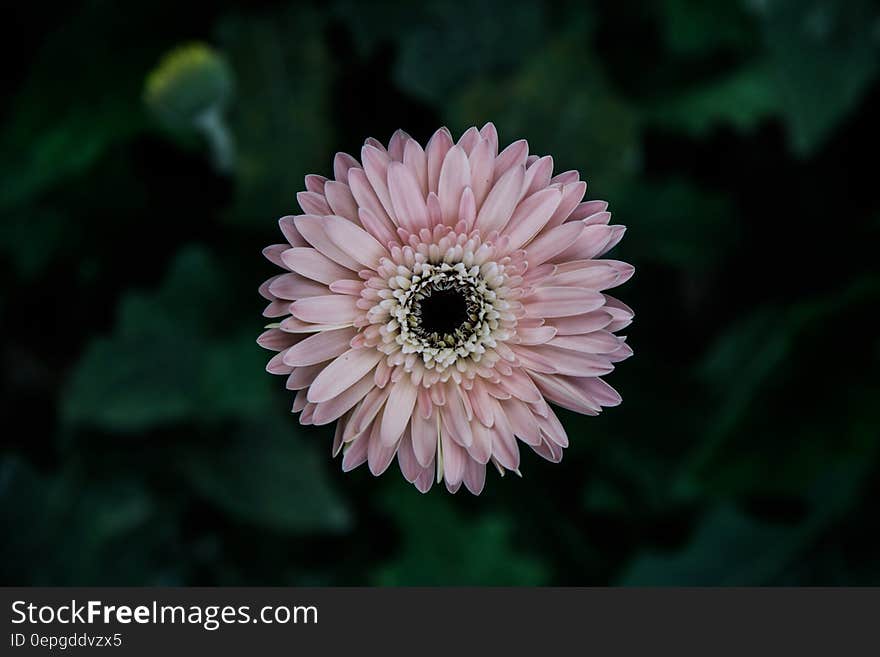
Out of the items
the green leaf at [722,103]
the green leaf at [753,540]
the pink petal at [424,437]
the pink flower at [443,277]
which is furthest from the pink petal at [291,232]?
the green leaf at [753,540]

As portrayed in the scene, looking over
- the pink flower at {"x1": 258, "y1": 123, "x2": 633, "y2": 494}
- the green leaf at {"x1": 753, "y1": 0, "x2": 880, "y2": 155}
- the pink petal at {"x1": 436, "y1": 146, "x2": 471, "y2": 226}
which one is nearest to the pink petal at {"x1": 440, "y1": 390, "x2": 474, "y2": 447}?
the pink flower at {"x1": 258, "y1": 123, "x2": 633, "y2": 494}

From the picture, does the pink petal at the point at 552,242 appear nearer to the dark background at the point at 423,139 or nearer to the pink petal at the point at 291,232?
Result: the pink petal at the point at 291,232

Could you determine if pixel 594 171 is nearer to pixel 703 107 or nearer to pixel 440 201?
pixel 703 107

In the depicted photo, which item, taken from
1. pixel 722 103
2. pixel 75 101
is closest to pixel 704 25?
pixel 722 103

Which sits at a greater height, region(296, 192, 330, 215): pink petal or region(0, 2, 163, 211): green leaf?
region(0, 2, 163, 211): green leaf

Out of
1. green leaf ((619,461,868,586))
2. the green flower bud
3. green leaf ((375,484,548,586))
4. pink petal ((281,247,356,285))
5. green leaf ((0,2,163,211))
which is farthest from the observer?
green leaf ((619,461,868,586))

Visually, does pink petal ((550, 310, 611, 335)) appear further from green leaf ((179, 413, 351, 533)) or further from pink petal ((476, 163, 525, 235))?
green leaf ((179, 413, 351, 533))

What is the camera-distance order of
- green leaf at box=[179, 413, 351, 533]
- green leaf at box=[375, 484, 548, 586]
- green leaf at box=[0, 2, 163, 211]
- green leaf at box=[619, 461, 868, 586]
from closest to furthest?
1. green leaf at box=[0, 2, 163, 211]
2. green leaf at box=[179, 413, 351, 533]
3. green leaf at box=[375, 484, 548, 586]
4. green leaf at box=[619, 461, 868, 586]
